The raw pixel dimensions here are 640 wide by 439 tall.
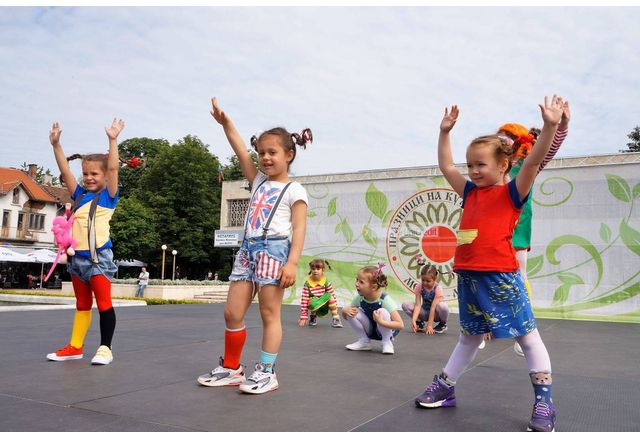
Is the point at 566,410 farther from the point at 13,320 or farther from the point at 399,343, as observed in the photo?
the point at 13,320

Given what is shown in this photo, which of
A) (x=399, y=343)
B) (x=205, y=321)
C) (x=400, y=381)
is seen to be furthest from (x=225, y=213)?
(x=400, y=381)

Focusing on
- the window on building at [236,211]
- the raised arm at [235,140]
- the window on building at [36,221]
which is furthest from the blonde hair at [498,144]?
the window on building at [36,221]

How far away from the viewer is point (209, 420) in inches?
89.1

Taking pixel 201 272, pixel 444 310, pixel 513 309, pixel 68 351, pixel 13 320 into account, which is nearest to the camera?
pixel 513 309

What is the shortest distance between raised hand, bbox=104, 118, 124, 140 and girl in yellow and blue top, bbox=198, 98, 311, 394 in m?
1.14

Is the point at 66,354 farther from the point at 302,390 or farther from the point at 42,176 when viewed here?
the point at 42,176

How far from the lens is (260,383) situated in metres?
2.84

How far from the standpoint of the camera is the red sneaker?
373 centimetres

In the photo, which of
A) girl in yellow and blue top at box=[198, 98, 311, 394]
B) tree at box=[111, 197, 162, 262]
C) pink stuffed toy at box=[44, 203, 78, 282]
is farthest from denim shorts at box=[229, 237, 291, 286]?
tree at box=[111, 197, 162, 262]

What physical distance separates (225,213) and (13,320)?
21.9m

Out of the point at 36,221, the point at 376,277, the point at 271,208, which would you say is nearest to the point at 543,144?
the point at 271,208

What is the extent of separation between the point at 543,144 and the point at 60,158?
328 centimetres

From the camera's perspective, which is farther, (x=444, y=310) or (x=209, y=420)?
(x=444, y=310)

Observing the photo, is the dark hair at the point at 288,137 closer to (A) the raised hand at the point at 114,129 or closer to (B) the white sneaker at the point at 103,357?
(A) the raised hand at the point at 114,129
